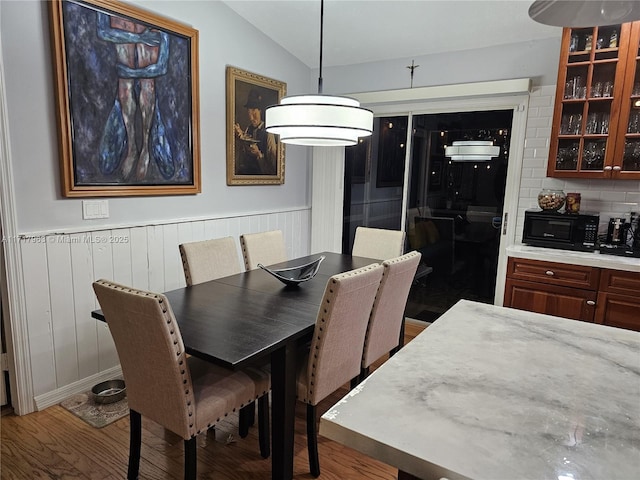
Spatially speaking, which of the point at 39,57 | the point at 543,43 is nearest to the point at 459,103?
the point at 543,43

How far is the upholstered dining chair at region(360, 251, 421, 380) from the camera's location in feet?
7.41

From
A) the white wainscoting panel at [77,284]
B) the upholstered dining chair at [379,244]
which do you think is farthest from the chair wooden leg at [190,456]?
the upholstered dining chair at [379,244]

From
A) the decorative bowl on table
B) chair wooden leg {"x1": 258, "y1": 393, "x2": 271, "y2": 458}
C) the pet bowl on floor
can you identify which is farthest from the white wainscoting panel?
chair wooden leg {"x1": 258, "y1": 393, "x2": 271, "y2": 458}

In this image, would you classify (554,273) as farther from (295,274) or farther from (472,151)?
(295,274)

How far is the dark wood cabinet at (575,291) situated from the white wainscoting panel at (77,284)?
2653 mm

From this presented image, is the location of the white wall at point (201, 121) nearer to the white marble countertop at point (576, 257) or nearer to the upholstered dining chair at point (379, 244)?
the upholstered dining chair at point (379, 244)

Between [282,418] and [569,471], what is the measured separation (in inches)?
51.9

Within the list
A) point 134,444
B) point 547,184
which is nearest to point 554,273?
point 547,184

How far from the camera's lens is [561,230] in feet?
10.5

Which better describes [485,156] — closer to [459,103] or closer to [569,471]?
[459,103]

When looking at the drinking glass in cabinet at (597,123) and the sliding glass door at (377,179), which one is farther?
the sliding glass door at (377,179)

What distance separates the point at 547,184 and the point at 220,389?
3.02m

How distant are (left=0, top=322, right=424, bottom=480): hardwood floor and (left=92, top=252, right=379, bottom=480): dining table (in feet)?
1.07

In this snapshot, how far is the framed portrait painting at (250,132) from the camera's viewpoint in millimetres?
3688
